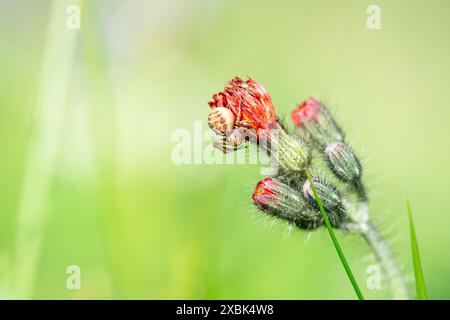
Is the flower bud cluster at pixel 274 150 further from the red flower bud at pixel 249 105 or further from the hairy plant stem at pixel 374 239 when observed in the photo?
the hairy plant stem at pixel 374 239

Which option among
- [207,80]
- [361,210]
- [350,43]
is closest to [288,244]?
[361,210]

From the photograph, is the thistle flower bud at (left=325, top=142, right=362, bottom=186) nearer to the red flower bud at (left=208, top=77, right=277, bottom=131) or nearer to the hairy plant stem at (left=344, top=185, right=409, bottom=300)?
the hairy plant stem at (left=344, top=185, right=409, bottom=300)

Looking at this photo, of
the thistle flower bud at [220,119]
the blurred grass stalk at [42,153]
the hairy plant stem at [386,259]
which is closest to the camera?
the thistle flower bud at [220,119]

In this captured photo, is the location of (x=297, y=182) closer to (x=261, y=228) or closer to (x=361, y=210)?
(x=361, y=210)

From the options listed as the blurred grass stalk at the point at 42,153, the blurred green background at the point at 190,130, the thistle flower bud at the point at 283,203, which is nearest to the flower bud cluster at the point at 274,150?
the thistle flower bud at the point at 283,203

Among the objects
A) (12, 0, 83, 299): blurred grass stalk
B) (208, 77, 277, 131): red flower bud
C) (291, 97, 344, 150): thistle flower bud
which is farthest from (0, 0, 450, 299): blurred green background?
(208, 77, 277, 131): red flower bud

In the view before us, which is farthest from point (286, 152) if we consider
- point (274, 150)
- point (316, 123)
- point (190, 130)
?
point (190, 130)

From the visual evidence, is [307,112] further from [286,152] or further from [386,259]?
[386,259]

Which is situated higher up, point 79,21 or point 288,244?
point 79,21
